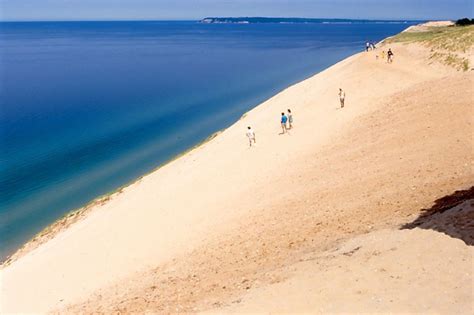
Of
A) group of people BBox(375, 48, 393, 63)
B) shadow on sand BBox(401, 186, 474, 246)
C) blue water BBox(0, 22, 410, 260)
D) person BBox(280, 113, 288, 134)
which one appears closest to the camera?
shadow on sand BBox(401, 186, 474, 246)

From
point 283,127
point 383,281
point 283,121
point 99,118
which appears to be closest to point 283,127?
Answer: point 283,127

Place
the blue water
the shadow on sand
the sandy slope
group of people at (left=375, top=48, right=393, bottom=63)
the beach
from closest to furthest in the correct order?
the sandy slope < the beach < the shadow on sand < the blue water < group of people at (left=375, top=48, right=393, bottom=63)

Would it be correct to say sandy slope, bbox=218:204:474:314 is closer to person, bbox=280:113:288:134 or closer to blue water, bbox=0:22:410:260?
person, bbox=280:113:288:134

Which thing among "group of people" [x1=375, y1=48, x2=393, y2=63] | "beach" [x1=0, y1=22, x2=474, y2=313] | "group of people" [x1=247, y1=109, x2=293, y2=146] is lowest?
"beach" [x1=0, y1=22, x2=474, y2=313]

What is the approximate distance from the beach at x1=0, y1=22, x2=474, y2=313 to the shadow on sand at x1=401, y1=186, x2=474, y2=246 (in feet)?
0.43

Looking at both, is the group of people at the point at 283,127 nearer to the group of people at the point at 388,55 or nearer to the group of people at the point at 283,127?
the group of people at the point at 283,127

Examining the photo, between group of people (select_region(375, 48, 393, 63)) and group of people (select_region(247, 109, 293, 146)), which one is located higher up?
group of people (select_region(375, 48, 393, 63))

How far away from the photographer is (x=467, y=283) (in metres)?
9.06

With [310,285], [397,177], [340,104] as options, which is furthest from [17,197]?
[310,285]

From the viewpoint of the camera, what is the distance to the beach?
1012cm

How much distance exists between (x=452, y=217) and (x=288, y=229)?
519cm

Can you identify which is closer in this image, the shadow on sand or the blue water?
the shadow on sand

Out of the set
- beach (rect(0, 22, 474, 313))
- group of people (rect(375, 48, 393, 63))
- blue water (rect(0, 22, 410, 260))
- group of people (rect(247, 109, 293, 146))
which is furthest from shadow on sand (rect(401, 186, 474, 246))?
group of people (rect(375, 48, 393, 63))

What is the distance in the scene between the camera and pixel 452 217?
11281 millimetres
